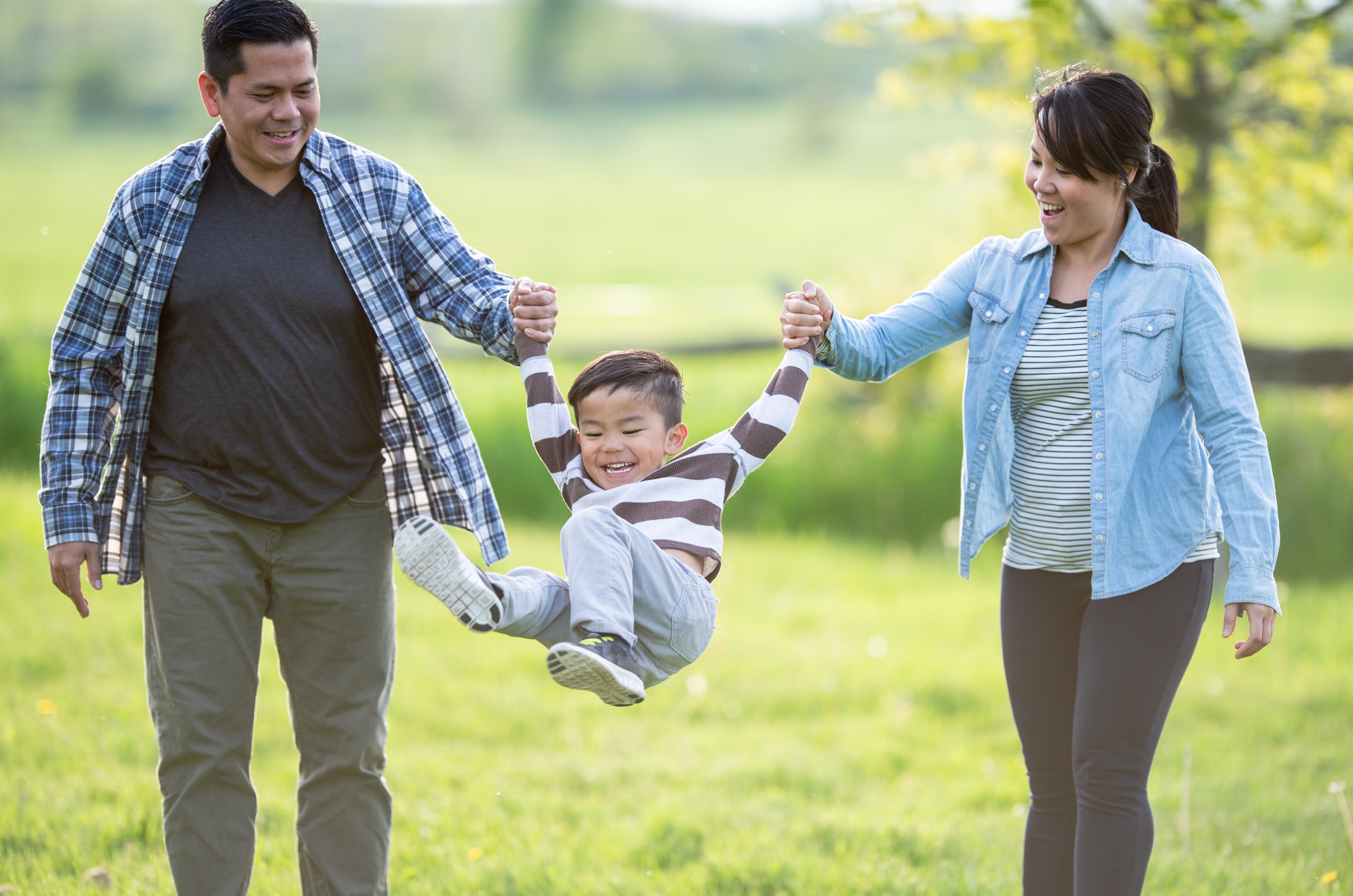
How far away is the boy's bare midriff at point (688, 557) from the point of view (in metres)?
3.08

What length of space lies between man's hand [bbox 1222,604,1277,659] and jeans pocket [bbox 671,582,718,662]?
116 cm

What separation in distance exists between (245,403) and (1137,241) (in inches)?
86.9

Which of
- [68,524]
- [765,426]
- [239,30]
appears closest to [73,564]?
[68,524]

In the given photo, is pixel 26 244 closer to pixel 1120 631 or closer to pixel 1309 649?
pixel 1309 649

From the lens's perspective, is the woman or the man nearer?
the woman

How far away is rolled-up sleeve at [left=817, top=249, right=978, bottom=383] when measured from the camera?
3.31 m

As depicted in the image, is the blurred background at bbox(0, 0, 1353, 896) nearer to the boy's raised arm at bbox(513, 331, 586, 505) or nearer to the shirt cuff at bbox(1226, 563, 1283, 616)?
the shirt cuff at bbox(1226, 563, 1283, 616)

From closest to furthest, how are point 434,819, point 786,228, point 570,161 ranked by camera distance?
point 434,819, point 786,228, point 570,161

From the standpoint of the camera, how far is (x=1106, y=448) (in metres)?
2.96

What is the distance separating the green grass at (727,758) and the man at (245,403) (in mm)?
1122

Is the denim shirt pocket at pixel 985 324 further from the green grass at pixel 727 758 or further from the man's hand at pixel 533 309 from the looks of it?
the green grass at pixel 727 758

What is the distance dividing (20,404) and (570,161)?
43.4 meters

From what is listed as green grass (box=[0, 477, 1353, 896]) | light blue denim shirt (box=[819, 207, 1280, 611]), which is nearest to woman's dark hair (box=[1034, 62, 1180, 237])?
light blue denim shirt (box=[819, 207, 1280, 611])

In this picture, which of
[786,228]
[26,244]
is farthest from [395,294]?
[786,228]
